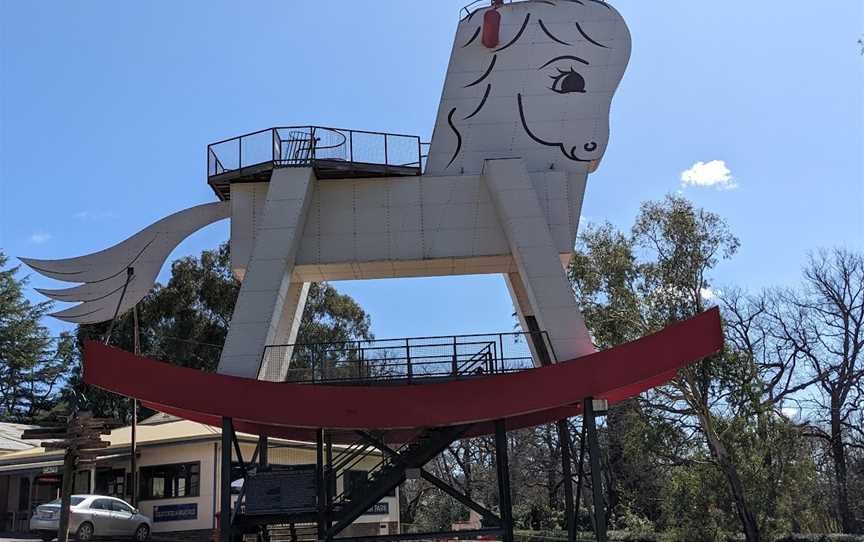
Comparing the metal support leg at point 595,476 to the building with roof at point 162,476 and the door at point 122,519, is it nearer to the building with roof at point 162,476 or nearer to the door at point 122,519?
the building with roof at point 162,476

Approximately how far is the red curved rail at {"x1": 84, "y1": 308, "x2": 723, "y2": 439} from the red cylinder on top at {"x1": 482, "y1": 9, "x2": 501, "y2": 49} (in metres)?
9.34

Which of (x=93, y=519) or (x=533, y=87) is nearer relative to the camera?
(x=533, y=87)

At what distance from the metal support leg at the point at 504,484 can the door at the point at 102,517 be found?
12628 millimetres

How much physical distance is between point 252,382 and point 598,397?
23.0 feet

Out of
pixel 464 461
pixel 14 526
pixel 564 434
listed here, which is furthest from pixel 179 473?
pixel 464 461

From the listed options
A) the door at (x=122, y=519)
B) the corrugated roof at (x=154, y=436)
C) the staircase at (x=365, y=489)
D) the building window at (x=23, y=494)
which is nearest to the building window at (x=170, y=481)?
the corrugated roof at (x=154, y=436)

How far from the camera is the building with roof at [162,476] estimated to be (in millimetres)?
26375

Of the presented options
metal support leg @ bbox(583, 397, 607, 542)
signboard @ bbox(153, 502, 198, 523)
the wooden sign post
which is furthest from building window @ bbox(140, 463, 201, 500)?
metal support leg @ bbox(583, 397, 607, 542)

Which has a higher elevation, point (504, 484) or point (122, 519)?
point (504, 484)

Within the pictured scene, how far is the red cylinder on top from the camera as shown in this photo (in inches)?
823

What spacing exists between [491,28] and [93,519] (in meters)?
17.6

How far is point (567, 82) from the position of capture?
817 inches

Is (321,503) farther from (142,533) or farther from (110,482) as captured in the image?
(110,482)

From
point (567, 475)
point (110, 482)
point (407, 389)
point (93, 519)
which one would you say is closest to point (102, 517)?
point (93, 519)
